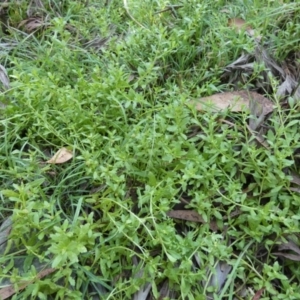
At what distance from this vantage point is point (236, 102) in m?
1.82

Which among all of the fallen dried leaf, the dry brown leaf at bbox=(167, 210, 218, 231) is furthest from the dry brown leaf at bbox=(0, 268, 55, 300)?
the dry brown leaf at bbox=(167, 210, 218, 231)

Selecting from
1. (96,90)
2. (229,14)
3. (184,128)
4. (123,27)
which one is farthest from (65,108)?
(229,14)

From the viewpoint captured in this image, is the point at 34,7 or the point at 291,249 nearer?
the point at 291,249

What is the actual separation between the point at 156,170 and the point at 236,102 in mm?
432

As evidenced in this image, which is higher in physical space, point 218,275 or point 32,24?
point 32,24

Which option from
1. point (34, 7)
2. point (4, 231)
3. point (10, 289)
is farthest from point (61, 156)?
point (34, 7)

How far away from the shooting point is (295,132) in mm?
1679

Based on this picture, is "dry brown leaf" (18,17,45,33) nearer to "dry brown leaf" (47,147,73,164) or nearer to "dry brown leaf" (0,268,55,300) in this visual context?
"dry brown leaf" (47,147,73,164)

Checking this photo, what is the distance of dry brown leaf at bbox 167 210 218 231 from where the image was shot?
156 centimetres

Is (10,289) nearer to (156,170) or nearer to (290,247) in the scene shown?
(156,170)

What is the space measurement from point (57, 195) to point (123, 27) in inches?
41.6

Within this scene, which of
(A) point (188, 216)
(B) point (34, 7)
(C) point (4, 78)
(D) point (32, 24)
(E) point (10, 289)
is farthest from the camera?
(B) point (34, 7)

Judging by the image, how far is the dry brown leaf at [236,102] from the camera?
5.94ft

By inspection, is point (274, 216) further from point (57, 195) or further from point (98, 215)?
point (57, 195)
